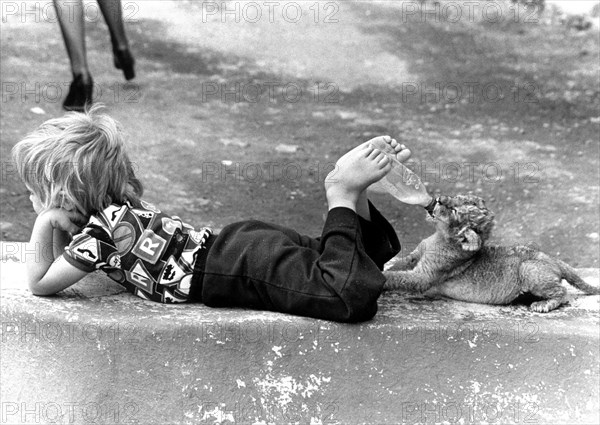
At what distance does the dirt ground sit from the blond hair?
6.42 ft

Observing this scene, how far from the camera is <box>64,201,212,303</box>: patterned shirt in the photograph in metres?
2.37

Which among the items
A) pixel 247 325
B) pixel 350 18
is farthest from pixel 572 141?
pixel 247 325

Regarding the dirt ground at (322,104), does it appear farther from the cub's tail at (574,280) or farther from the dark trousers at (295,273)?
the dark trousers at (295,273)

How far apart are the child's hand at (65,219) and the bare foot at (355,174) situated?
2.43 feet

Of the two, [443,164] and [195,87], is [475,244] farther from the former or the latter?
[195,87]

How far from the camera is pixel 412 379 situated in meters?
2.33

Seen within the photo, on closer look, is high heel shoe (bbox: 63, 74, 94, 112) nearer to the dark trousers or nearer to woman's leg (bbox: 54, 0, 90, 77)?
woman's leg (bbox: 54, 0, 90, 77)

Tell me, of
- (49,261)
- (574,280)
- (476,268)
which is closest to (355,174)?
(476,268)

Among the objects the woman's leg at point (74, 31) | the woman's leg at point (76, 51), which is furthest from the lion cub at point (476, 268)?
the woman's leg at point (74, 31)

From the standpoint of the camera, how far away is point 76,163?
7.76ft

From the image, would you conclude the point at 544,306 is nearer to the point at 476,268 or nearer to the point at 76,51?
the point at 476,268

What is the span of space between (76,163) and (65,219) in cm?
18

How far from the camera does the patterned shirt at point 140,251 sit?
2.37 metres

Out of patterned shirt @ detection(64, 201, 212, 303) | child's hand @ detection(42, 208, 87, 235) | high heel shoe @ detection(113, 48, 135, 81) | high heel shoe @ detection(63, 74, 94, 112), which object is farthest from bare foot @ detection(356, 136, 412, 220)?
high heel shoe @ detection(113, 48, 135, 81)
